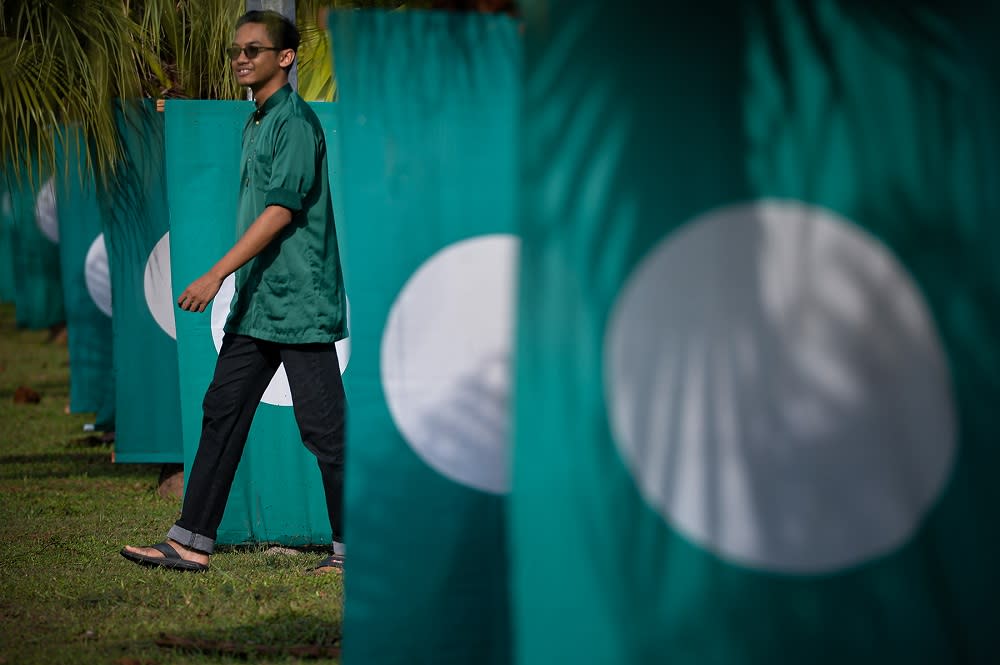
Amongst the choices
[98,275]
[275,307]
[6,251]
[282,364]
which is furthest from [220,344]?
[6,251]

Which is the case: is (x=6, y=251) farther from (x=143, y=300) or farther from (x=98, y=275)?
→ (x=143, y=300)

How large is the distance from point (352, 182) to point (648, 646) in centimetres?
130

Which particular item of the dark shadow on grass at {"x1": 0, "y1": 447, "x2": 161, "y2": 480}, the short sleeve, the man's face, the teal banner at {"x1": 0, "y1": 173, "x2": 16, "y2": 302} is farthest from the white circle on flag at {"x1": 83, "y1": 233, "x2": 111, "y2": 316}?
the teal banner at {"x1": 0, "y1": 173, "x2": 16, "y2": 302}

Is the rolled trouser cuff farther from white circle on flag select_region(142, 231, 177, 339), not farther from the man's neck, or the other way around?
white circle on flag select_region(142, 231, 177, 339)

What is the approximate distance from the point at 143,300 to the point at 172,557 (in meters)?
2.45

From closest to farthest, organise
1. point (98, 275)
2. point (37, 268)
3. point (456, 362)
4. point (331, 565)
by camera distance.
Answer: point (456, 362) → point (331, 565) → point (98, 275) → point (37, 268)

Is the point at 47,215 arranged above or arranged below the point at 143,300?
above

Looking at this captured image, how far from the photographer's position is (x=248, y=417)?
4.95 meters

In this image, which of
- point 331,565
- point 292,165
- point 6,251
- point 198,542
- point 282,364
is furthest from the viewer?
point 6,251

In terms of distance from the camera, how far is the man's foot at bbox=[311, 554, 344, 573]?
5.04 m

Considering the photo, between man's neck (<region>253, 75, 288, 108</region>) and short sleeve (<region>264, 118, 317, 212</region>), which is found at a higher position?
man's neck (<region>253, 75, 288, 108</region>)

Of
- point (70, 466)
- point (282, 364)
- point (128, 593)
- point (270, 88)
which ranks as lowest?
point (70, 466)

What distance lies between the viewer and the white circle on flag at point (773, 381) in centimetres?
248

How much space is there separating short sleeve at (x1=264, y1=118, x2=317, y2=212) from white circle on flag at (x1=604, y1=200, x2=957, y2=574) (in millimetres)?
2411
